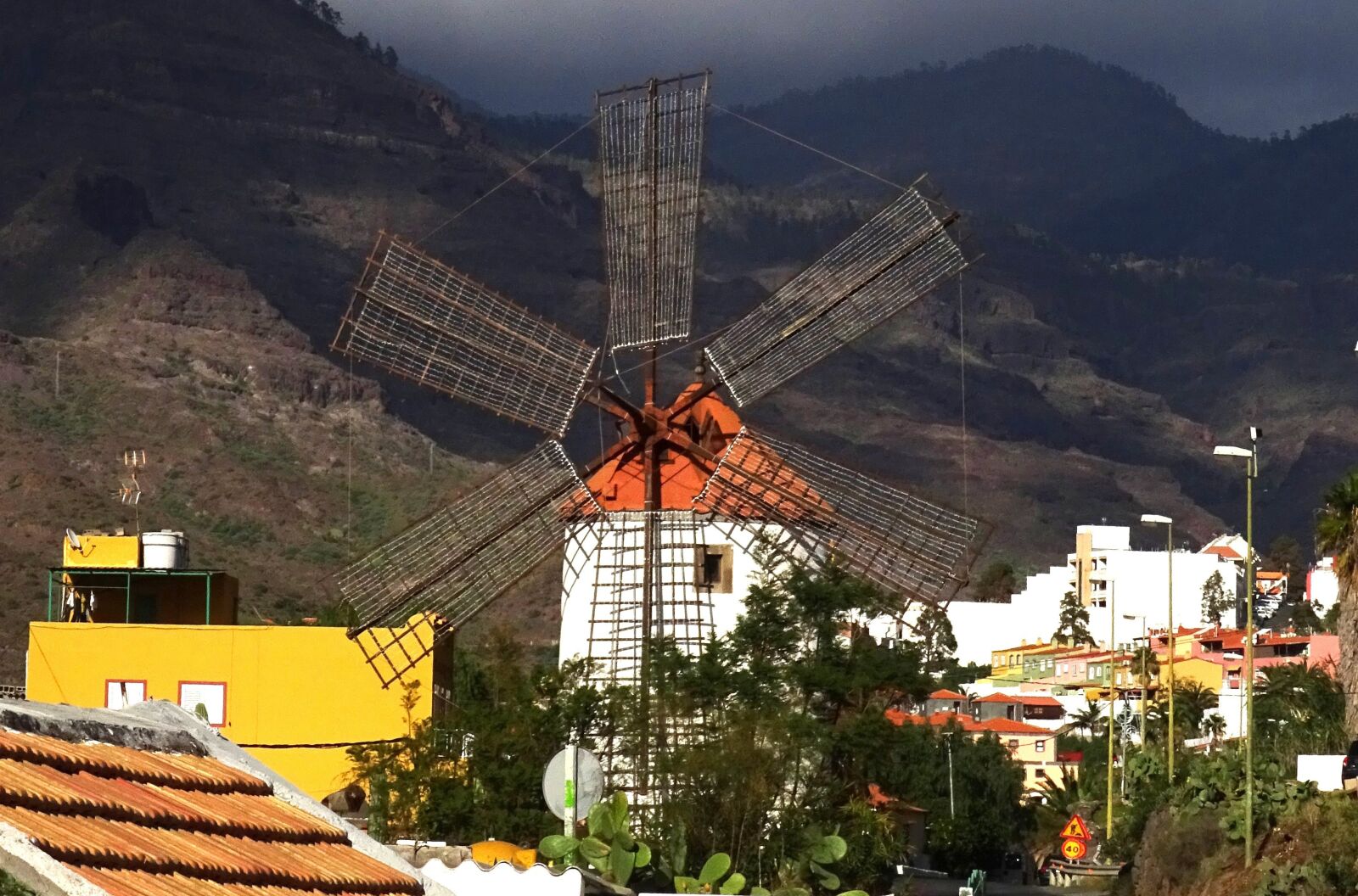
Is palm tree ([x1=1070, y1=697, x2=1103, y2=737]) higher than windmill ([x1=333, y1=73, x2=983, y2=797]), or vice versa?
windmill ([x1=333, y1=73, x2=983, y2=797])

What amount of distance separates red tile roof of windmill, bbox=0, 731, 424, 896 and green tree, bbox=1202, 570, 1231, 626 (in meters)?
136

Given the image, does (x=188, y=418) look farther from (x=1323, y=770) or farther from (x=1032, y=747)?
(x=1323, y=770)

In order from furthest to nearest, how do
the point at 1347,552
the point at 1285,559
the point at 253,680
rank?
the point at 1285,559 → the point at 253,680 → the point at 1347,552

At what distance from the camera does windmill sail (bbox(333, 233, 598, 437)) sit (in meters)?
35.7

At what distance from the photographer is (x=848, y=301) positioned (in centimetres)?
3597

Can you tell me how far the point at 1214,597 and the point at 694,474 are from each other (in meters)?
114

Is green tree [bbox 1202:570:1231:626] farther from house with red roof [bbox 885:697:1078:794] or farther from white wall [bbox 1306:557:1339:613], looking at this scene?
house with red roof [bbox 885:697:1078:794]

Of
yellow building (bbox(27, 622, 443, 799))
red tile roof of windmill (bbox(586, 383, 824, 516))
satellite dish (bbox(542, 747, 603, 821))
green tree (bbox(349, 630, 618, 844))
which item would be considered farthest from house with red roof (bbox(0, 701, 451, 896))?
yellow building (bbox(27, 622, 443, 799))

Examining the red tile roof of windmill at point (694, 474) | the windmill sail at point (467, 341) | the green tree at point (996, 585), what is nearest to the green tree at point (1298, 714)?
the red tile roof of windmill at point (694, 474)

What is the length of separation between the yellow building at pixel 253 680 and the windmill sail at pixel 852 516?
7180 millimetres

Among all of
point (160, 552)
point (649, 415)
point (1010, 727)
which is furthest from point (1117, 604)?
point (649, 415)

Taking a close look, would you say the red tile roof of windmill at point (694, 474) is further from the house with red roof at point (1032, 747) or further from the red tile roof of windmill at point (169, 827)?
the house with red roof at point (1032, 747)

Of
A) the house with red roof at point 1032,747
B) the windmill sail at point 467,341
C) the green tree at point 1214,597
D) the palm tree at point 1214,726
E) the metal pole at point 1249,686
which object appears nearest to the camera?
the metal pole at point 1249,686

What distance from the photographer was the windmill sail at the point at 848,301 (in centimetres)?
3575
